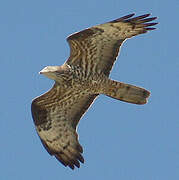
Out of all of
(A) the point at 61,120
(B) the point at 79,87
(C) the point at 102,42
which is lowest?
(A) the point at 61,120

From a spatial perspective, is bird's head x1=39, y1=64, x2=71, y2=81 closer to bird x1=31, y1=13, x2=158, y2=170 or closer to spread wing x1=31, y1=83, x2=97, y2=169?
bird x1=31, y1=13, x2=158, y2=170

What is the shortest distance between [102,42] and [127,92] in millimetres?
1243

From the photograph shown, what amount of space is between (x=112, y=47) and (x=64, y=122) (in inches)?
89.2

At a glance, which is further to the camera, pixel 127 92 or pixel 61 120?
pixel 61 120

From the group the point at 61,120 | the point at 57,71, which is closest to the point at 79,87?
the point at 57,71

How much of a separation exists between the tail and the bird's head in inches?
36.8

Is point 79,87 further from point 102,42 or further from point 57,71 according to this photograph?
point 102,42

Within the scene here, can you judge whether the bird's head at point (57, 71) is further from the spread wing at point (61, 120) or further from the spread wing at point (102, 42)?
the spread wing at point (61, 120)

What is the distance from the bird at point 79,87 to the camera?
1499 centimetres

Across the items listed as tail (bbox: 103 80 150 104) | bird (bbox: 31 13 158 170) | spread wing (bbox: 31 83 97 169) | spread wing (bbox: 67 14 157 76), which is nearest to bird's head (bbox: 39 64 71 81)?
bird (bbox: 31 13 158 170)

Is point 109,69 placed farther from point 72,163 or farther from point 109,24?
point 72,163

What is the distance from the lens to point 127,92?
15.0m

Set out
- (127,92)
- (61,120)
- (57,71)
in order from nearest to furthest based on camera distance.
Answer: (57,71)
(127,92)
(61,120)

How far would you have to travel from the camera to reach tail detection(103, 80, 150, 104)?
15.0 m
